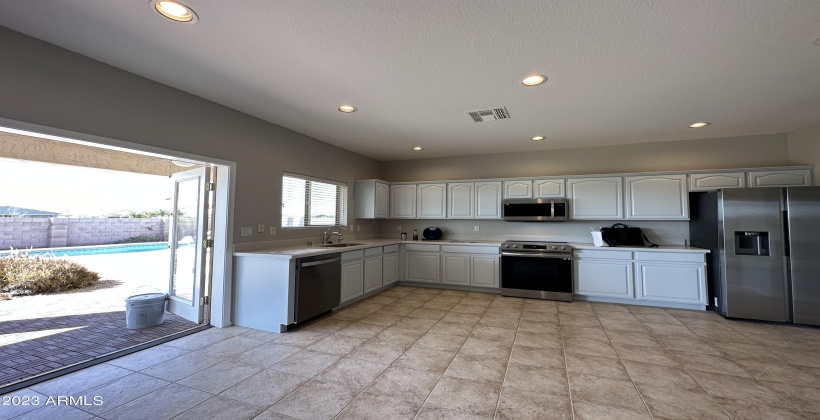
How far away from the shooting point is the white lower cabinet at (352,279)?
4105 mm

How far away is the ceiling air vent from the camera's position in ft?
11.4

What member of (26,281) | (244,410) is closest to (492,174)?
(244,410)

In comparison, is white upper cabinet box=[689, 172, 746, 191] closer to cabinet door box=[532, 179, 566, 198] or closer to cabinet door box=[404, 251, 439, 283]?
cabinet door box=[532, 179, 566, 198]

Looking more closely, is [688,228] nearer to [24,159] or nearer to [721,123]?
[721,123]

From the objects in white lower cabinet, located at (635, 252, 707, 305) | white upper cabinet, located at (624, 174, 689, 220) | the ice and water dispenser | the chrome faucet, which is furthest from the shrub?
the ice and water dispenser

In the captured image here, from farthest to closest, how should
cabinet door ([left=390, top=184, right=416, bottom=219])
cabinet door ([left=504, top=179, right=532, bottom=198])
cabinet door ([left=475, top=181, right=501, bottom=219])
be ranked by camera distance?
1. cabinet door ([left=390, top=184, right=416, bottom=219])
2. cabinet door ([left=475, top=181, right=501, bottom=219])
3. cabinet door ([left=504, top=179, right=532, bottom=198])

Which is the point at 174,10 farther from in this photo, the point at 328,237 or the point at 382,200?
the point at 382,200

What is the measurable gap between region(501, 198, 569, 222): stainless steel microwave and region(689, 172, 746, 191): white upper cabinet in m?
1.63

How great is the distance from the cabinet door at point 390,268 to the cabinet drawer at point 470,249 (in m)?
0.85

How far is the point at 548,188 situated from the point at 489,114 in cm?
212

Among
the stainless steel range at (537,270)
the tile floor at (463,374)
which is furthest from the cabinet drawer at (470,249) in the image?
the tile floor at (463,374)

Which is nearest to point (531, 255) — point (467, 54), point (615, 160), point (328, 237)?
point (615, 160)

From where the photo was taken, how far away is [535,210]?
16.8 ft

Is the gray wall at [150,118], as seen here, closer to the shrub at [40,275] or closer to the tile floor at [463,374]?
the tile floor at [463,374]
